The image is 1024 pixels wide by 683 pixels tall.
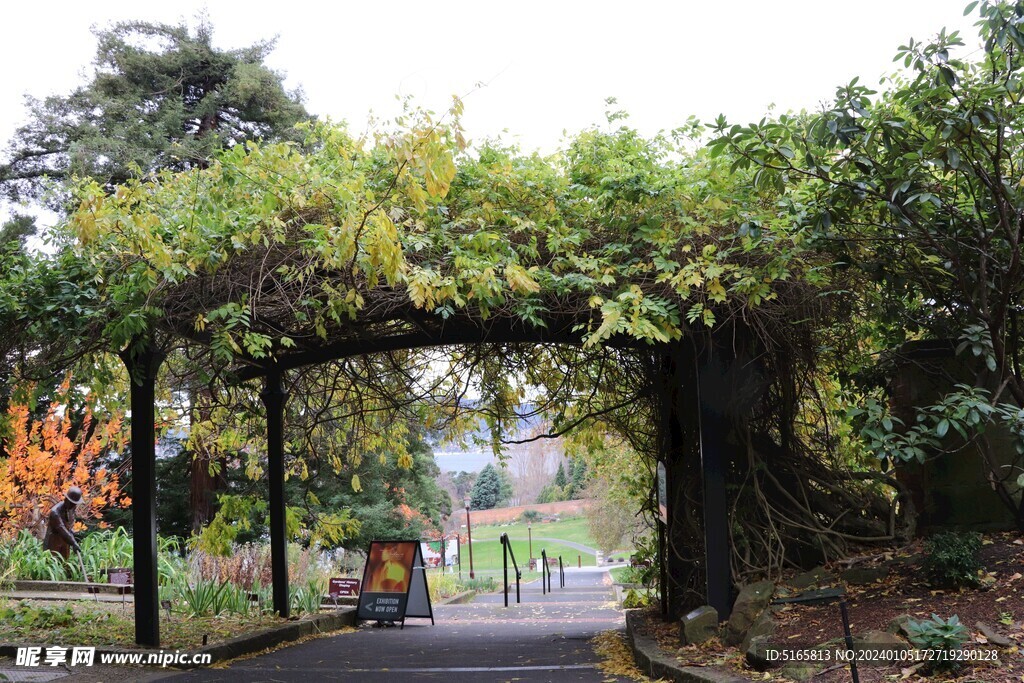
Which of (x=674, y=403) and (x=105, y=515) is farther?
(x=105, y=515)

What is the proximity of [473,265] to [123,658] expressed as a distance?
4.46m

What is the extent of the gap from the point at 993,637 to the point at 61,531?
1290 cm

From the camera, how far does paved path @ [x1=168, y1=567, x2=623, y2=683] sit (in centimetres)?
708

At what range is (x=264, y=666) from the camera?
7809 mm

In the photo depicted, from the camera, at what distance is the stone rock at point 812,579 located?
24.1ft

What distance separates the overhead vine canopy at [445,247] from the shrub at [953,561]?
209cm

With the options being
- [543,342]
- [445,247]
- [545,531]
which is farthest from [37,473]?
[545,531]

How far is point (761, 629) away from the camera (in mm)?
6410

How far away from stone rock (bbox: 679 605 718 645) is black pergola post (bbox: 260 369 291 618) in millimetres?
5207

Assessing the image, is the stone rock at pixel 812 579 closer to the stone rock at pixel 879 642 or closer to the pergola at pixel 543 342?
the pergola at pixel 543 342

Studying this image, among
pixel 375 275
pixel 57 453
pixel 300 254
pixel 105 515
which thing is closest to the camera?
pixel 375 275

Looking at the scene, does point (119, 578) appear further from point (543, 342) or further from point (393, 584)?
point (543, 342)

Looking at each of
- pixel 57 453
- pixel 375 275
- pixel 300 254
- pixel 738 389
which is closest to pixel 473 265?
pixel 375 275

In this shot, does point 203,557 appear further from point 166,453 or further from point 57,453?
point 166,453
